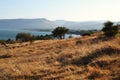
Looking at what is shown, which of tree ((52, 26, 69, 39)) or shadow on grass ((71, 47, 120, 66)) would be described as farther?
tree ((52, 26, 69, 39))

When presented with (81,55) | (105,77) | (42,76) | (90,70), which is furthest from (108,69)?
(81,55)

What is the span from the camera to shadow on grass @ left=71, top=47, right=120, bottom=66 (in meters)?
12.5

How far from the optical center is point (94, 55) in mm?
13398

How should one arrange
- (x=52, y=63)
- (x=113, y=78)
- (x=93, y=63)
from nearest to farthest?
(x=113, y=78) < (x=93, y=63) < (x=52, y=63)

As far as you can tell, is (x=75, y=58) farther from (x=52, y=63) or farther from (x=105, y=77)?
(x=105, y=77)

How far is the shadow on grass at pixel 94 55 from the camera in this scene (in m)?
12.5

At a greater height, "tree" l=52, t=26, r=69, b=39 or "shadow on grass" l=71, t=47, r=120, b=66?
"shadow on grass" l=71, t=47, r=120, b=66

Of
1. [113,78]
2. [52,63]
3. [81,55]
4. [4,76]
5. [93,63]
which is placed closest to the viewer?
[113,78]

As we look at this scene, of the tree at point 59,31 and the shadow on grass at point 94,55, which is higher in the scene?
the shadow on grass at point 94,55

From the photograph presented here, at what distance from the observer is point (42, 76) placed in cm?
986

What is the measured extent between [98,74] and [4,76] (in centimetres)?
378

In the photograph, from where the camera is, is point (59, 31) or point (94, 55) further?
point (59, 31)

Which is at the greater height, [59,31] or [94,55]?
[94,55]

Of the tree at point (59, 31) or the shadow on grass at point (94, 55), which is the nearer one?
the shadow on grass at point (94, 55)
